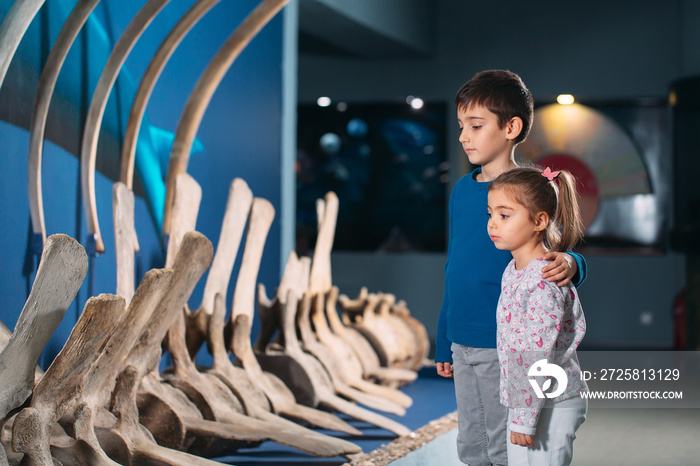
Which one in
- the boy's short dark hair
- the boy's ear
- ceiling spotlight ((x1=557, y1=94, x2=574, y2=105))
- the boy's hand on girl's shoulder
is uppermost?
ceiling spotlight ((x1=557, y1=94, x2=574, y2=105))

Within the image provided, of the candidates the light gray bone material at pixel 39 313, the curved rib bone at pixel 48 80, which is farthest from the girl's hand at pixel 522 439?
the curved rib bone at pixel 48 80

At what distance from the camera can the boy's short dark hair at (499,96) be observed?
6.01 ft

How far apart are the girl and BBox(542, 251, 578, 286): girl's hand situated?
15mm

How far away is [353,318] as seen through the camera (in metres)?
4.70

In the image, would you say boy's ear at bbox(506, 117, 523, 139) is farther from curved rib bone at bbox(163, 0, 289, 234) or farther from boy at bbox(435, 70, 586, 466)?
curved rib bone at bbox(163, 0, 289, 234)

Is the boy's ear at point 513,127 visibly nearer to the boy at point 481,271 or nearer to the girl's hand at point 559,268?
the boy at point 481,271

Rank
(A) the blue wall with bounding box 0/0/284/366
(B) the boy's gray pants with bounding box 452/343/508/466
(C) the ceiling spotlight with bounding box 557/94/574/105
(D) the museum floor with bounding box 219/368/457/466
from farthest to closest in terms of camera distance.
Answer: (C) the ceiling spotlight with bounding box 557/94/574/105
(D) the museum floor with bounding box 219/368/457/466
(A) the blue wall with bounding box 0/0/284/366
(B) the boy's gray pants with bounding box 452/343/508/466

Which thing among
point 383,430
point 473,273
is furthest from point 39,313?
point 383,430

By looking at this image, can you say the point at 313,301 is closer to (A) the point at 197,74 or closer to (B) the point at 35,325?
(A) the point at 197,74

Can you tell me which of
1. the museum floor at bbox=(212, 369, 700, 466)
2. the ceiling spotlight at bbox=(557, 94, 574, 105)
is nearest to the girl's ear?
the museum floor at bbox=(212, 369, 700, 466)

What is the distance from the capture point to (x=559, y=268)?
64.2 inches

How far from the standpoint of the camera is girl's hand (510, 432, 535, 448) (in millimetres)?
1608

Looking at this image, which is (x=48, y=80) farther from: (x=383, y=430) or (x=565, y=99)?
(x=565, y=99)

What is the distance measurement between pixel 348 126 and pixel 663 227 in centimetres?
318
